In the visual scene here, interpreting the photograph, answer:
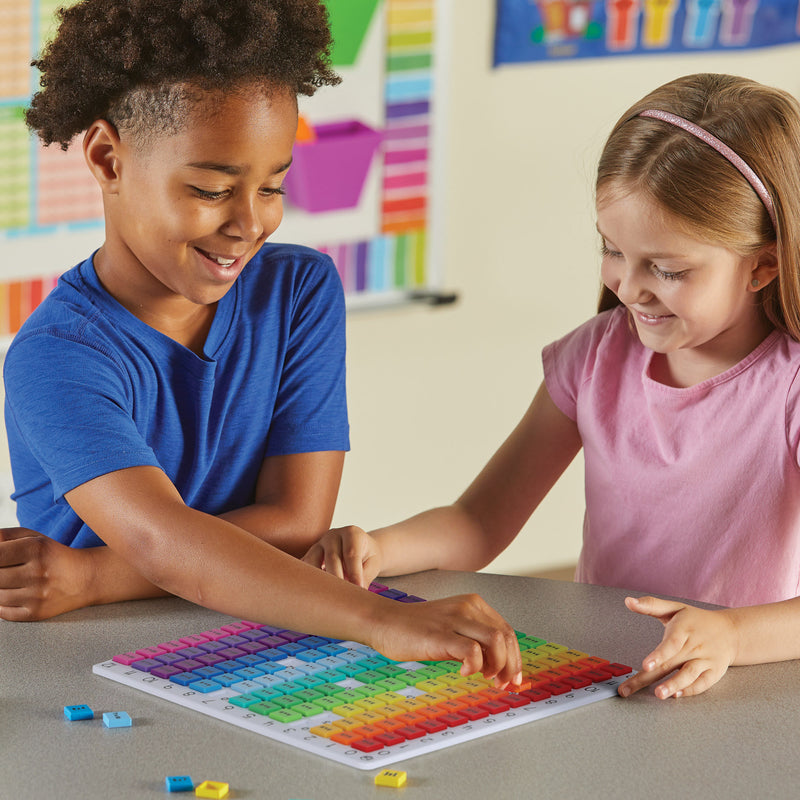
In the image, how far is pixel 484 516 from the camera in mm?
1430

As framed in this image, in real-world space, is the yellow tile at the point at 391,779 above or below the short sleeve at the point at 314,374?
below

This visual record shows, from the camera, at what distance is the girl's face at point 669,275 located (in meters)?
1.24

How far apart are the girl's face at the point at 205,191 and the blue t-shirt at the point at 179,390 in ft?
0.28

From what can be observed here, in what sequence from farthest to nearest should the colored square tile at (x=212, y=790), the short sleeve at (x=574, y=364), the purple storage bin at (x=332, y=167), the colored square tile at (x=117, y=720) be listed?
the purple storage bin at (x=332, y=167)
the short sleeve at (x=574, y=364)
the colored square tile at (x=117, y=720)
the colored square tile at (x=212, y=790)

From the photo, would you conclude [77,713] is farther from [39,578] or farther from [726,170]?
[726,170]

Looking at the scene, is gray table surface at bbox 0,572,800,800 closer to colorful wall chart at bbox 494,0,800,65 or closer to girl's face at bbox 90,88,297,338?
girl's face at bbox 90,88,297,338

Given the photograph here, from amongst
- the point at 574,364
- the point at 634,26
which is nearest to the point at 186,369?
the point at 574,364

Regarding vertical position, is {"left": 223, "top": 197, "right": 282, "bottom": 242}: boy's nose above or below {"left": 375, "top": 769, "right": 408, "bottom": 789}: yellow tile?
above

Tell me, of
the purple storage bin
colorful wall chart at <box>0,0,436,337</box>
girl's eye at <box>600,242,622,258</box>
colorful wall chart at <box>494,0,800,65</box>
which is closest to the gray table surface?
girl's eye at <box>600,242,622,258</box>

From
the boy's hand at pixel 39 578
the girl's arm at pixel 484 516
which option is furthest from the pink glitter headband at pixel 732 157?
the boy's hand at pixel 39 578

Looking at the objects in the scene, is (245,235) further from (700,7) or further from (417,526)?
(700,7)

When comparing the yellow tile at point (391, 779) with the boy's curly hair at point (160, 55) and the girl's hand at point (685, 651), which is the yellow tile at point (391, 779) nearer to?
the girl's hand at point (685, 651)

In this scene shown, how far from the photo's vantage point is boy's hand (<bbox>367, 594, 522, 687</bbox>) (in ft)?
3.09

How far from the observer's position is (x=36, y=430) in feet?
3.89
